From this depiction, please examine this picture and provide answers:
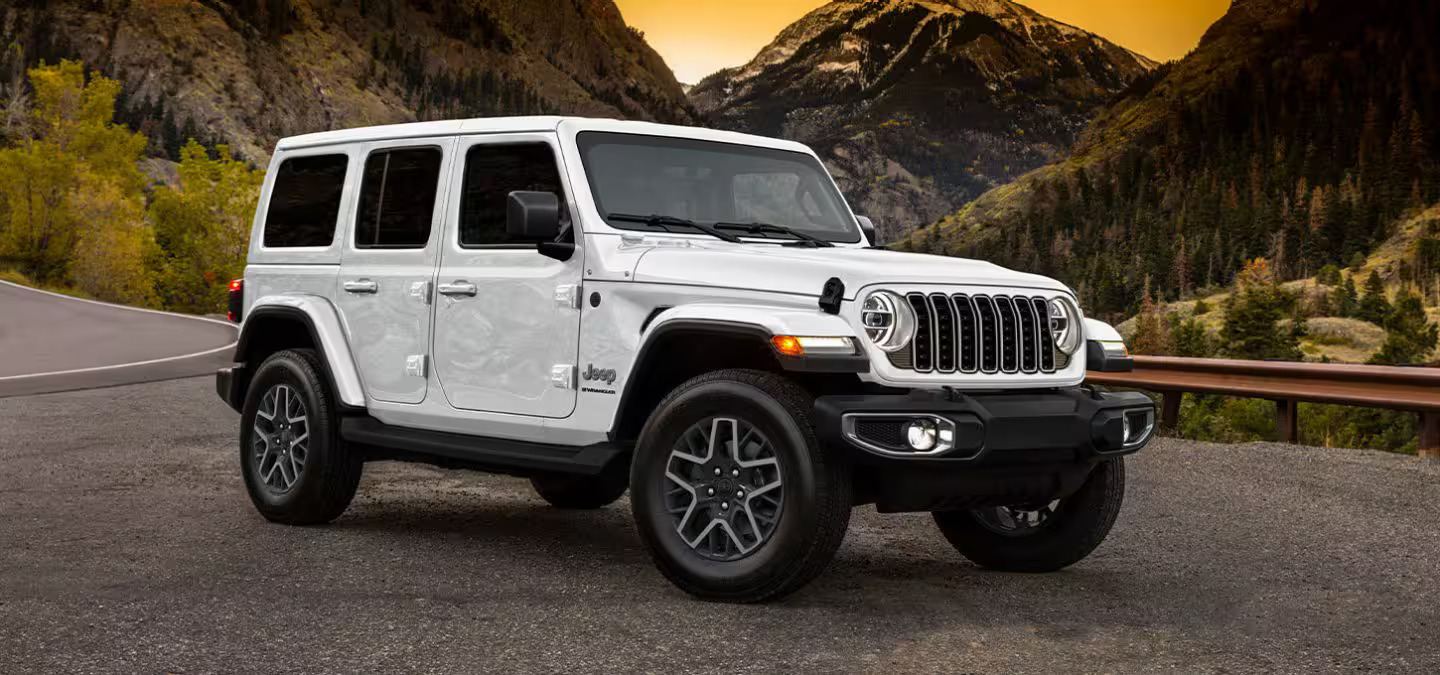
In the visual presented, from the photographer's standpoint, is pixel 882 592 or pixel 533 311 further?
pixel 533 311

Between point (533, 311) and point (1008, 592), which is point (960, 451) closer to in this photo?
point (1008, 592)

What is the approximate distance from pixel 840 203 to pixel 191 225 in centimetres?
9479

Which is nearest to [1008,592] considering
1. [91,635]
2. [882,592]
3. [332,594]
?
[882,592]

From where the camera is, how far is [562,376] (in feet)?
20.9

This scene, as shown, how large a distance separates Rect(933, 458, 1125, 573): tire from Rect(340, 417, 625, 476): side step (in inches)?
71.6

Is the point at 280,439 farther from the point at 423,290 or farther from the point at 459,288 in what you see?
the point at 459,288

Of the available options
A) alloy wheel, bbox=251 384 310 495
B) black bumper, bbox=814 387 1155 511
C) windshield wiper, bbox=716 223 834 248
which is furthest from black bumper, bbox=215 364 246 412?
black bumper, bbox=814 387 1155 511

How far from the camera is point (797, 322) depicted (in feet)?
17.6

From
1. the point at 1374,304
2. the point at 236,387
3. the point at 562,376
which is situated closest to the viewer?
the point at 562,376

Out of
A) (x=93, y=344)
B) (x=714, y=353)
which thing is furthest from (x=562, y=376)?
(x=93, y=344)

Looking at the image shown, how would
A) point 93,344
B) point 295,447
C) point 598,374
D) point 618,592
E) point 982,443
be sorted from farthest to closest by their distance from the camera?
point 93,344, point 295,447, point 598,374, point 618,592, point 982,443

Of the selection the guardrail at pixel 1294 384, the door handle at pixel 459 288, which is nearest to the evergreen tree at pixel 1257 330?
the guardrail at pixel 1294 384

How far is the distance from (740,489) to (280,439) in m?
3.34

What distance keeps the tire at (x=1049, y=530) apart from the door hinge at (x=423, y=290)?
271 cm
